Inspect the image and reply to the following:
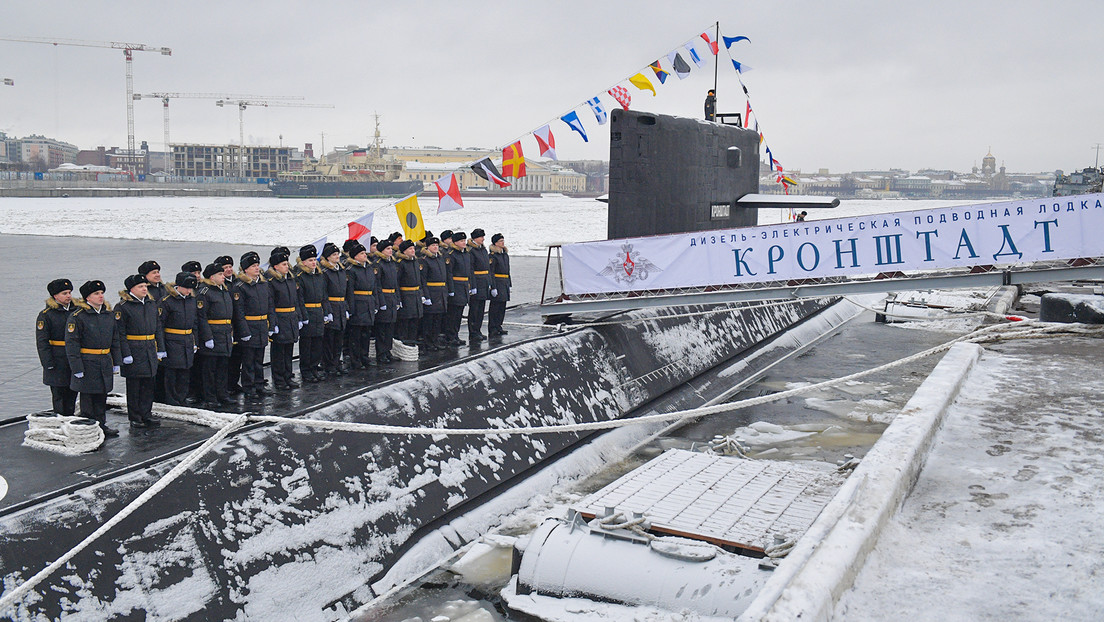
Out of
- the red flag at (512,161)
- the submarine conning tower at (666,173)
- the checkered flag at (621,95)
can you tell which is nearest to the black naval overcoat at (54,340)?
the submarine conning tower at (666,173)

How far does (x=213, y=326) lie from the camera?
731 cm

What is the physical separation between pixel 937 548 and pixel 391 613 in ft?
10.8

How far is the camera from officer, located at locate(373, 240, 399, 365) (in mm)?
9219

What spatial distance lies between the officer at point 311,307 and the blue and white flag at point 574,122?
18.8 ft

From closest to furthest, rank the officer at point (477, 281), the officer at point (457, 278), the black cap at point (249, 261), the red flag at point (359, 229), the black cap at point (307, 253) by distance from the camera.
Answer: the black cap at point (249, 261)
the black cap at point (307, 253)
the red flag at point (359, 229)
the officer at point (457, 278)
the officer at point (477, 281)

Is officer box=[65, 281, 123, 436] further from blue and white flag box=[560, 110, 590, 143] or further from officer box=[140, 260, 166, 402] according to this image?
blue and white flag box=[560, 110, 590, 143]

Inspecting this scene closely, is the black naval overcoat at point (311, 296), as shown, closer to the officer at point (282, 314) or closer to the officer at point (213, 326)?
the officer at point (282, 314)

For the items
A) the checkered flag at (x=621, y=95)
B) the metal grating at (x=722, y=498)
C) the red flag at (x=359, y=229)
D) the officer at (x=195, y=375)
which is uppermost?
the checkered flag at (x=621, y=95)

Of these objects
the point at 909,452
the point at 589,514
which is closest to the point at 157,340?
the point at 589,514

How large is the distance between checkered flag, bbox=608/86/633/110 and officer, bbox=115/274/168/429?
8.80m

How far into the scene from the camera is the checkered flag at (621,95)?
13.8m

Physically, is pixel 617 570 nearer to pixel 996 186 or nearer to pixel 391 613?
pixel 391 613

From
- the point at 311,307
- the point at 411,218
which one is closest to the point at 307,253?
the point at 311,307

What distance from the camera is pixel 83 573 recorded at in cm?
463
